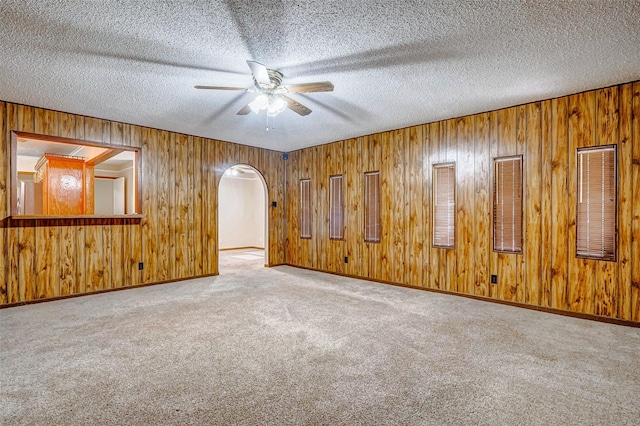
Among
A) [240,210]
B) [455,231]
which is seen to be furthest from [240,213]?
[455,231]

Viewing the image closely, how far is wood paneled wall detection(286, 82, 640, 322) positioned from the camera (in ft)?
11.2

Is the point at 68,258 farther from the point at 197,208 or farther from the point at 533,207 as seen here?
the point at 533,207

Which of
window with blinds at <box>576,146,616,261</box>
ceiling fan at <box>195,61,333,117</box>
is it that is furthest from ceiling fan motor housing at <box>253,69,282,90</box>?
window with blinds at <box>576,146,616,261</box>

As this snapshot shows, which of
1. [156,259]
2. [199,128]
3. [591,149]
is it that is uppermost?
[199,128]

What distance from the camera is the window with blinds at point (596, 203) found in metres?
3.49

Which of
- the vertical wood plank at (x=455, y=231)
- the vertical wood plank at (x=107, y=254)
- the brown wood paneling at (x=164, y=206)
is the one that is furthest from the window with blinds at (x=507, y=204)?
the vertical wood plank at (x=107, y=254)

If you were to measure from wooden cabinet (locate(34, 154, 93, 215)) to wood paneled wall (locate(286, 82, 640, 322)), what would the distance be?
542 cm

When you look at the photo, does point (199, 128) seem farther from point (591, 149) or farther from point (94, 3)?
point (591, 149)

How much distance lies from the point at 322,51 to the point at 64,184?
674cm

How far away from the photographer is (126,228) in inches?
196

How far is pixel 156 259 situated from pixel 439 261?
14.5 feet

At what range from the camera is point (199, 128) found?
521cm

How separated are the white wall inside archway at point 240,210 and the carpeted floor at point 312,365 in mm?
6097

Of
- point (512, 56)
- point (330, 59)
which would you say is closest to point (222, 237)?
point (330, 59)
